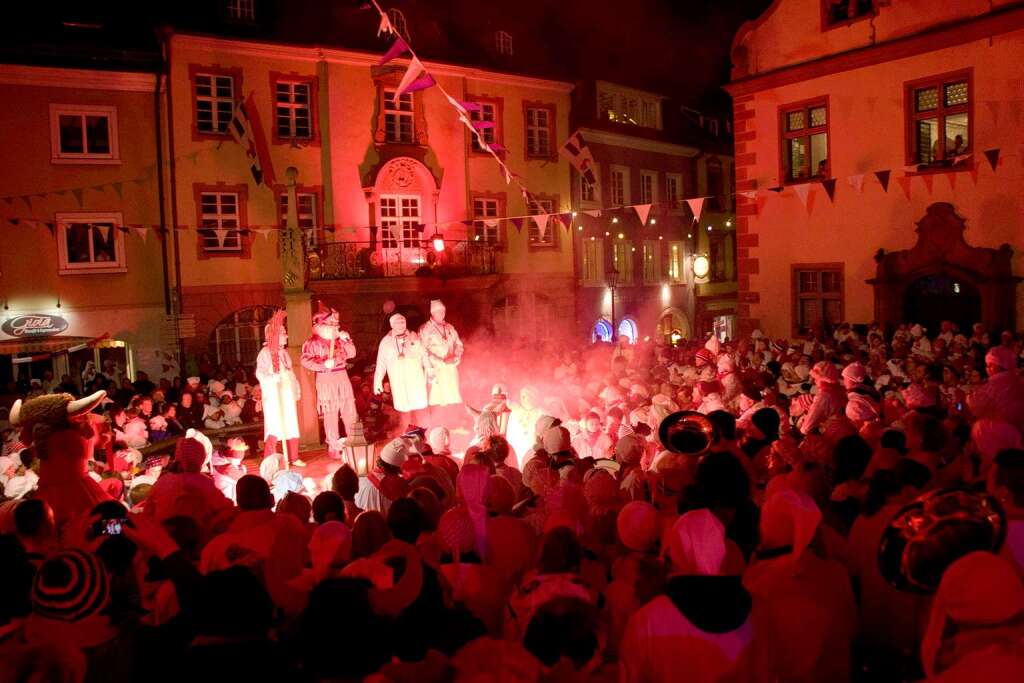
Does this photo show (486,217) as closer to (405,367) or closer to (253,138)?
(253,138)

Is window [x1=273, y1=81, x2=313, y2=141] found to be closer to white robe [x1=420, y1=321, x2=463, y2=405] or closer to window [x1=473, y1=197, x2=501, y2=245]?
window [x1=473, y1=197, x2=501, y2=245]

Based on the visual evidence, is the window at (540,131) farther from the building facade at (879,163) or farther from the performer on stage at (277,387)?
the performer on stage at (277,387)

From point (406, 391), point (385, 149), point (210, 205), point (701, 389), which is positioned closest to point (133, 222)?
point (210, 205)

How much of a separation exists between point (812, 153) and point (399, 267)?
1228 cm

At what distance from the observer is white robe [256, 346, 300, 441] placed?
11.3 meters

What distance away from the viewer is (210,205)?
2259cm

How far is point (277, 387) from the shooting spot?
37.3 feet

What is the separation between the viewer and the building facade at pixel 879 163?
15.4m

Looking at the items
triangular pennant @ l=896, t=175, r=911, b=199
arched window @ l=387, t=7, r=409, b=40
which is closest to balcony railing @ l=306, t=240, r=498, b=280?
arched window @ l=387, t=7, r=409, b=40

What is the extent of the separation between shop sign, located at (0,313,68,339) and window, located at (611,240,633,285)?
62.7 feet

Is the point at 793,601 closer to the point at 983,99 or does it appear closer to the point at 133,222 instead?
the point at 983,99

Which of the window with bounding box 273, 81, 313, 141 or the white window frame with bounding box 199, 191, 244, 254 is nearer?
the white window frame with bounding box 199, 191, 244, 254

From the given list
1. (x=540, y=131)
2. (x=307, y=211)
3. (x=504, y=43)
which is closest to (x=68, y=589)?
(x=307, y=211)

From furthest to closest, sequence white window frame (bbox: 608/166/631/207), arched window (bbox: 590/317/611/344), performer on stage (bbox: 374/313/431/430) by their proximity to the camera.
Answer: white window frame (bbox: 608/166/631/207) → arched window (bbox: 590/317/611/344) → performer on stage (bbox: 374/313/431/430)
